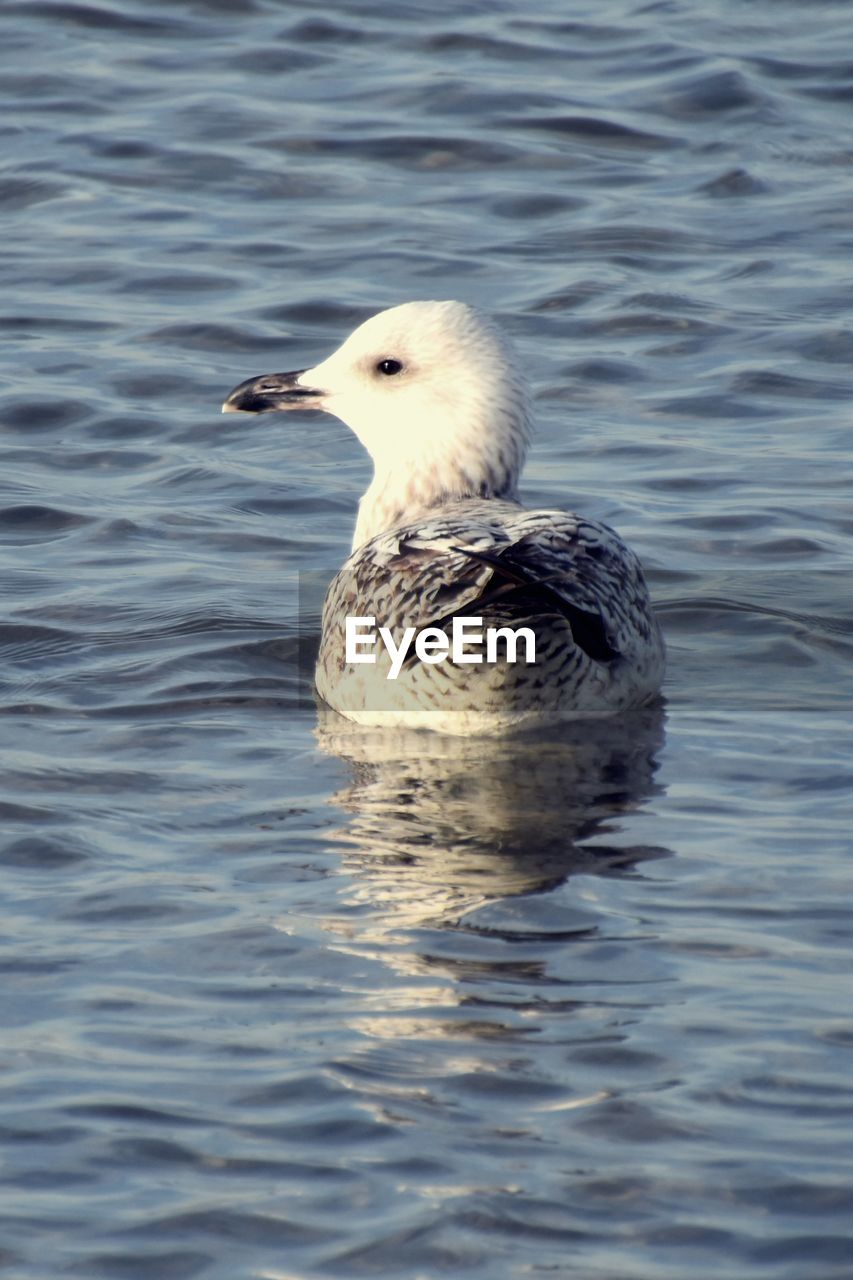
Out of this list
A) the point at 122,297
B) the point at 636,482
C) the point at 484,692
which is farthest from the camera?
the point at 122,297

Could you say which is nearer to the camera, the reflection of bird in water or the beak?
the reflection of bird in water

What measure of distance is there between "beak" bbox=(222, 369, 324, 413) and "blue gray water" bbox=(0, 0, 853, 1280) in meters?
0.71

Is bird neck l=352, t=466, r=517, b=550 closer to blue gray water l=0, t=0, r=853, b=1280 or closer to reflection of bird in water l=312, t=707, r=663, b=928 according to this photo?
blue gray water l=0, t=0, r=853, b=1280

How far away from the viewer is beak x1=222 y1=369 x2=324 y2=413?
7961 millimetres

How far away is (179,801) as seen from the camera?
249 inches

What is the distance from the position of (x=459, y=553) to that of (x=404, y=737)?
2.09ft

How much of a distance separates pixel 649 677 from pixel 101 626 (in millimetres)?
1918

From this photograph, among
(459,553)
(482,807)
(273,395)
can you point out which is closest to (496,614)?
(459,553)

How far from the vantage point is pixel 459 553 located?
6.65 metres

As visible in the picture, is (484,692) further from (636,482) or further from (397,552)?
(636,482)

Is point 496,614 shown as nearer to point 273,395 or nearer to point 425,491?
point 425,491

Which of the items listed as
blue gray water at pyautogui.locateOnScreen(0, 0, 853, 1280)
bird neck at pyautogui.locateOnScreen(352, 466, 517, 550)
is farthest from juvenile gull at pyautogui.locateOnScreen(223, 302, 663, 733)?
blue gray water at pyautogui.locateOnScreen(0, 0, 853, 1280)

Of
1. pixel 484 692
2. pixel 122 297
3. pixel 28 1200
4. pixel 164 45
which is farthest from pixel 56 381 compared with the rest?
pixel 28 1200

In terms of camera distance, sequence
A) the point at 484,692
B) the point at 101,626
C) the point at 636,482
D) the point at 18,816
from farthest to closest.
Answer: the point at 636,482 → the point at 101,626 → the point at 484,692 → the point at 18,816
